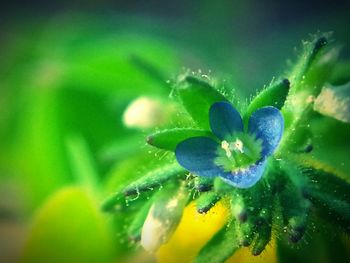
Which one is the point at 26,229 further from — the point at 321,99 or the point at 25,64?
the point at 321,99

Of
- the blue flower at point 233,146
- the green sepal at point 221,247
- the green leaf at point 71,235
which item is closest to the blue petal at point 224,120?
the blue flower at point 233,146

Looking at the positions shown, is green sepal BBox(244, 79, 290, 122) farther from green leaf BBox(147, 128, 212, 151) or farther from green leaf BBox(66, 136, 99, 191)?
green leaf BBox(66, 136, 99, 191)

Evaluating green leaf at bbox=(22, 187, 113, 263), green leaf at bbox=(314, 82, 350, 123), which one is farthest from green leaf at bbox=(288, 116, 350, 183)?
green leaf at bbox=(22, 187, 113, 263)

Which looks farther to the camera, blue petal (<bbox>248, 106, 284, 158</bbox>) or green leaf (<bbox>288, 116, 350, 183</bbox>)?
green leaf (<bbox>288, 116, 350, 183</bbox>)

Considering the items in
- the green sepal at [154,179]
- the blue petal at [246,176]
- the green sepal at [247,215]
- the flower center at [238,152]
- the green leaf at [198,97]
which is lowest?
the green sepal at [247,215]

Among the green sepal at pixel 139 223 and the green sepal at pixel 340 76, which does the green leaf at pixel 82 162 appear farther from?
the green sepal at pixel 340 76

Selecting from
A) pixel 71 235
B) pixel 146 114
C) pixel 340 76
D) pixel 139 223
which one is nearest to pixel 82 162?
pixel 71 235

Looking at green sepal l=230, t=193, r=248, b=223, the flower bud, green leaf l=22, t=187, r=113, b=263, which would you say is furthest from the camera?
green leaf l=22, t=187, r=113, b=263
